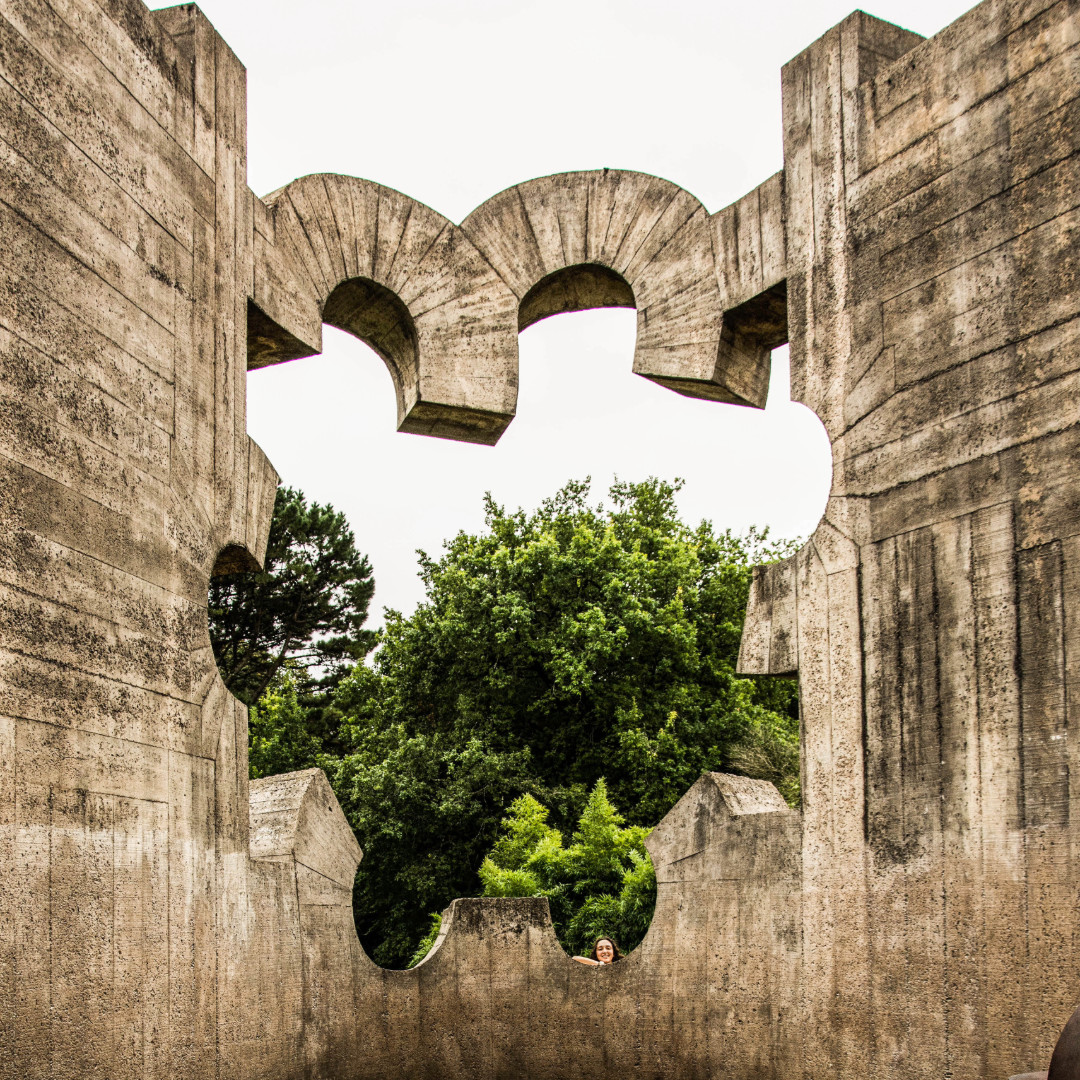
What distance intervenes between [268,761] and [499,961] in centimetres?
1536

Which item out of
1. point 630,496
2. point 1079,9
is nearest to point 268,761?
point 630,496

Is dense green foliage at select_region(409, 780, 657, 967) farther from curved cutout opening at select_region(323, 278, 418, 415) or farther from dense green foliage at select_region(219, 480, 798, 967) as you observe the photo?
curved cutout opening at select_region(323, 278, 418, 415)

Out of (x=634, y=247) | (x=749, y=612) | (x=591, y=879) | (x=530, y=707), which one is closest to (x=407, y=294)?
(x=634, y=247)

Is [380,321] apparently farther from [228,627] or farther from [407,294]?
[228,627]

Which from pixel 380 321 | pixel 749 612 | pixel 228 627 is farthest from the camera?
pixel 228 627

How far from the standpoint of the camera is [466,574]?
20234 mm

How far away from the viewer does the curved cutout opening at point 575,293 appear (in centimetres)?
779

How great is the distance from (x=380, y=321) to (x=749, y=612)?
321 cm

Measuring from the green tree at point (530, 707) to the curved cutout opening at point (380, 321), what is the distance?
35.6 feet

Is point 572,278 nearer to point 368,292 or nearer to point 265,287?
point 368,292

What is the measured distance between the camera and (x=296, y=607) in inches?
1036

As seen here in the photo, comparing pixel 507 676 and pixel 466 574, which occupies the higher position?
pixel 466 574

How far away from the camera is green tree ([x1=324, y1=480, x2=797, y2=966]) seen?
18.1 metres

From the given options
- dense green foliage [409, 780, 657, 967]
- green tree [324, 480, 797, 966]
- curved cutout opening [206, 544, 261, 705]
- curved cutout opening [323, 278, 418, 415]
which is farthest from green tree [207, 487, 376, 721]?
curved cutout opening [323, 278, 418, 415]
